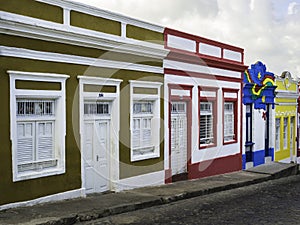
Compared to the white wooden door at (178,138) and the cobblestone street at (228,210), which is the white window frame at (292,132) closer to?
the cobblestone street at (228,210)

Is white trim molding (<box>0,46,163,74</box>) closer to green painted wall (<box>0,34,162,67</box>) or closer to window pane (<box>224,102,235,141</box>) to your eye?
green painted wall (<box>0,34,162,67</box>)

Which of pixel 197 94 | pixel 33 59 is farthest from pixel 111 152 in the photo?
pixel 197 94

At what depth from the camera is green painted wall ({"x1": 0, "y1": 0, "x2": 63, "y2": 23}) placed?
25.4 ft

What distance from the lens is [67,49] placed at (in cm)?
887

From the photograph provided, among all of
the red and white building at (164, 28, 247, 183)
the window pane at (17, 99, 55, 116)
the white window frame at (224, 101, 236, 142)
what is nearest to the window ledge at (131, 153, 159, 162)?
the red and white building at (164, 28, 247, 183)

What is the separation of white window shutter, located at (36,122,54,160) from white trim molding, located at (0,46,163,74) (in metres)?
1.23

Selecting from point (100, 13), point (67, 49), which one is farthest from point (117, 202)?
point (100, 13)

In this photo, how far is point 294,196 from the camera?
37.1 ft

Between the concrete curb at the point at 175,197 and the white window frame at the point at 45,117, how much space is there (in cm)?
120

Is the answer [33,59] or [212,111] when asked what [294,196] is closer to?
[212,111]

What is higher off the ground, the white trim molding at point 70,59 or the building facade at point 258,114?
the white trim molding at point 70,59

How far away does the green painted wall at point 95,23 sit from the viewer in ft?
29.9

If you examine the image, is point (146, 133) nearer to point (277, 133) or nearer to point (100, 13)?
point (100, 13)

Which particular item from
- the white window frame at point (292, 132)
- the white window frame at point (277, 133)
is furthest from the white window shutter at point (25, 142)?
the white window frame at point (292, 132)
